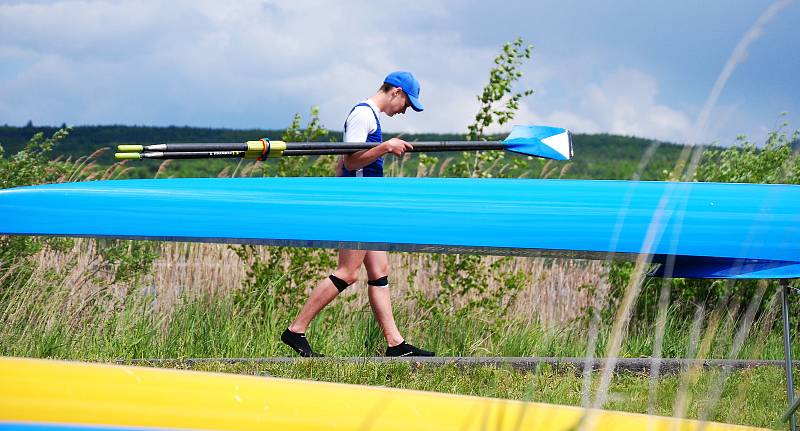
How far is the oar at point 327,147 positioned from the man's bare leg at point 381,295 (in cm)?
65

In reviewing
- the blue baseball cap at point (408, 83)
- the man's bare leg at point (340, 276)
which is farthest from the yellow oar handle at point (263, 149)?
the blue baseball cap at point (408, 83)

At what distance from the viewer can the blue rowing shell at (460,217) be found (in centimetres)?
357

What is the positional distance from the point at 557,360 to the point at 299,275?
2.00 meters

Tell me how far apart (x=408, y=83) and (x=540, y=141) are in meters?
0.84

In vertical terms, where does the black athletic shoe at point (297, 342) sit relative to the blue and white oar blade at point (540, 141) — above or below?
below

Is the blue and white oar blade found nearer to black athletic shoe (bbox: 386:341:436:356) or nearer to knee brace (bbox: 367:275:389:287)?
knee brace (bbox: 367:275:389:287)

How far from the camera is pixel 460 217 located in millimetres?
3615

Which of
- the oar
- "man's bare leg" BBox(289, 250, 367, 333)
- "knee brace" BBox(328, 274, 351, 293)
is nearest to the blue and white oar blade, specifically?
the oar

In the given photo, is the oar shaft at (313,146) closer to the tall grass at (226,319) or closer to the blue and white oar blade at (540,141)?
the blue and white oar blade at (540,141)

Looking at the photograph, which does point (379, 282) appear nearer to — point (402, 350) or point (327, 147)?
point (402, 350)

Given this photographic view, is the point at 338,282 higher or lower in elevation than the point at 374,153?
Answer: lower

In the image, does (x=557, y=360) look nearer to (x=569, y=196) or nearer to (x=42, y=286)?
(x=569, y=196)

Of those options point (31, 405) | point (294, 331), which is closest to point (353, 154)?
point (294, 331)

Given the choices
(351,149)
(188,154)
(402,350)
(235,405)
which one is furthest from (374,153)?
(235,405)
